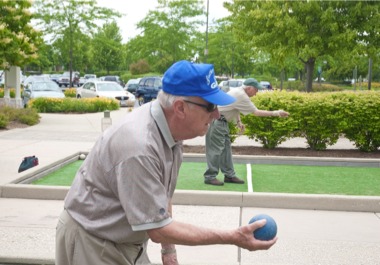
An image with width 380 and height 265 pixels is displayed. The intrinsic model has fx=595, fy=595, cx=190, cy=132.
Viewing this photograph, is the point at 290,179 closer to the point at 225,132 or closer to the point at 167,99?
the point at 225,132

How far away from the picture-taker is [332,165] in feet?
37.9

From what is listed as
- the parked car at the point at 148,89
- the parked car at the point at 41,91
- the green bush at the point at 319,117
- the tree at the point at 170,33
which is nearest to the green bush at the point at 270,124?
the green bush at the point at 319,117

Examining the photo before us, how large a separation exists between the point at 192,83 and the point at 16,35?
1644 cm

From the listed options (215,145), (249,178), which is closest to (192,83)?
(215,145)

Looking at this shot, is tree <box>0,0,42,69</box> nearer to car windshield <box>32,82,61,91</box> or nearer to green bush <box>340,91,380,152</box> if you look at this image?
green bush <box>340,91,380,152</box>

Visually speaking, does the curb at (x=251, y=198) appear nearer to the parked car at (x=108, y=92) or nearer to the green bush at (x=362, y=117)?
the green bush at (x=362, y=117)

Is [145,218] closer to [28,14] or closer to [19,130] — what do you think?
[19,130]

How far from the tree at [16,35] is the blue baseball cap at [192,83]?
601 inches

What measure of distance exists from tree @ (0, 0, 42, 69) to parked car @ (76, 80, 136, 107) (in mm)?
11182

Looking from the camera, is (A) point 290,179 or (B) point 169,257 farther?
(A) point 290,179

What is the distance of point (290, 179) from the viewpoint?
1001 cm

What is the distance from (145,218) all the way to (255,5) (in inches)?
1016

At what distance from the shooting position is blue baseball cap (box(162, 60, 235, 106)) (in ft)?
8.29

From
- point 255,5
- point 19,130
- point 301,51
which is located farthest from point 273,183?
point 255,5
